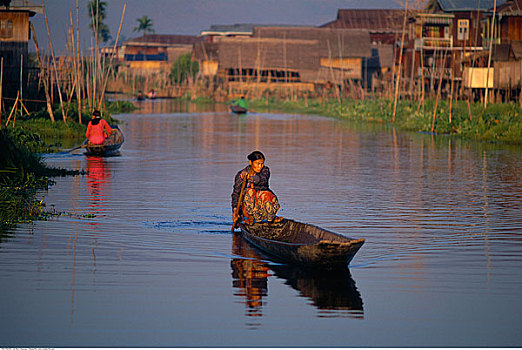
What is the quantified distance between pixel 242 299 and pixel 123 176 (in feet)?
35.4

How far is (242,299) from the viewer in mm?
8281

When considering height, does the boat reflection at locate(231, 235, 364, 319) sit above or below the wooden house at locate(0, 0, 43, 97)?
below

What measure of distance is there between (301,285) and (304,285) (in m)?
0.03

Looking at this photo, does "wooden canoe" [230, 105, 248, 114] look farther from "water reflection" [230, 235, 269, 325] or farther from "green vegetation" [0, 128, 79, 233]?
"water reflection" [230, 235, 269, 325]

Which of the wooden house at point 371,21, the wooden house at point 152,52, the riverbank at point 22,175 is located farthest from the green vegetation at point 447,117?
the wooden house at point 152,52

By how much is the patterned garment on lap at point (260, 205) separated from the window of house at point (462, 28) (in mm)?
40044

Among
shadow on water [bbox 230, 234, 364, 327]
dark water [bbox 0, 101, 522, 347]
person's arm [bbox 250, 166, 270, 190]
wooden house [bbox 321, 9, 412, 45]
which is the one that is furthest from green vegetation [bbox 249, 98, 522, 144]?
wooden house [bbox 321, 9, 412, 45]

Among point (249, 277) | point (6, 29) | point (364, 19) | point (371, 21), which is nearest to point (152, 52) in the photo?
point (364, 19)

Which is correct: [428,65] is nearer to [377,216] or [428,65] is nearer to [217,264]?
[377,216]

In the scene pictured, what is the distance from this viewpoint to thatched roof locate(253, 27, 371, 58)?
66.6m

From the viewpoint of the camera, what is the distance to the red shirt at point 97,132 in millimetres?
21953

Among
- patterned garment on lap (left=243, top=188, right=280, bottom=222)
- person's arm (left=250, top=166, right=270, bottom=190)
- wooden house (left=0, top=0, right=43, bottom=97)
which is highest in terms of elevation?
wooden house (left=0, top=0, right=43, bottom=97)

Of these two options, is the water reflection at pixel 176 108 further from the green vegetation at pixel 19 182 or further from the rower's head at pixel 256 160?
the rower's head at pixel 256 160

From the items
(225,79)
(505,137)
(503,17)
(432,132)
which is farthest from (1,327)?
(225,79)
